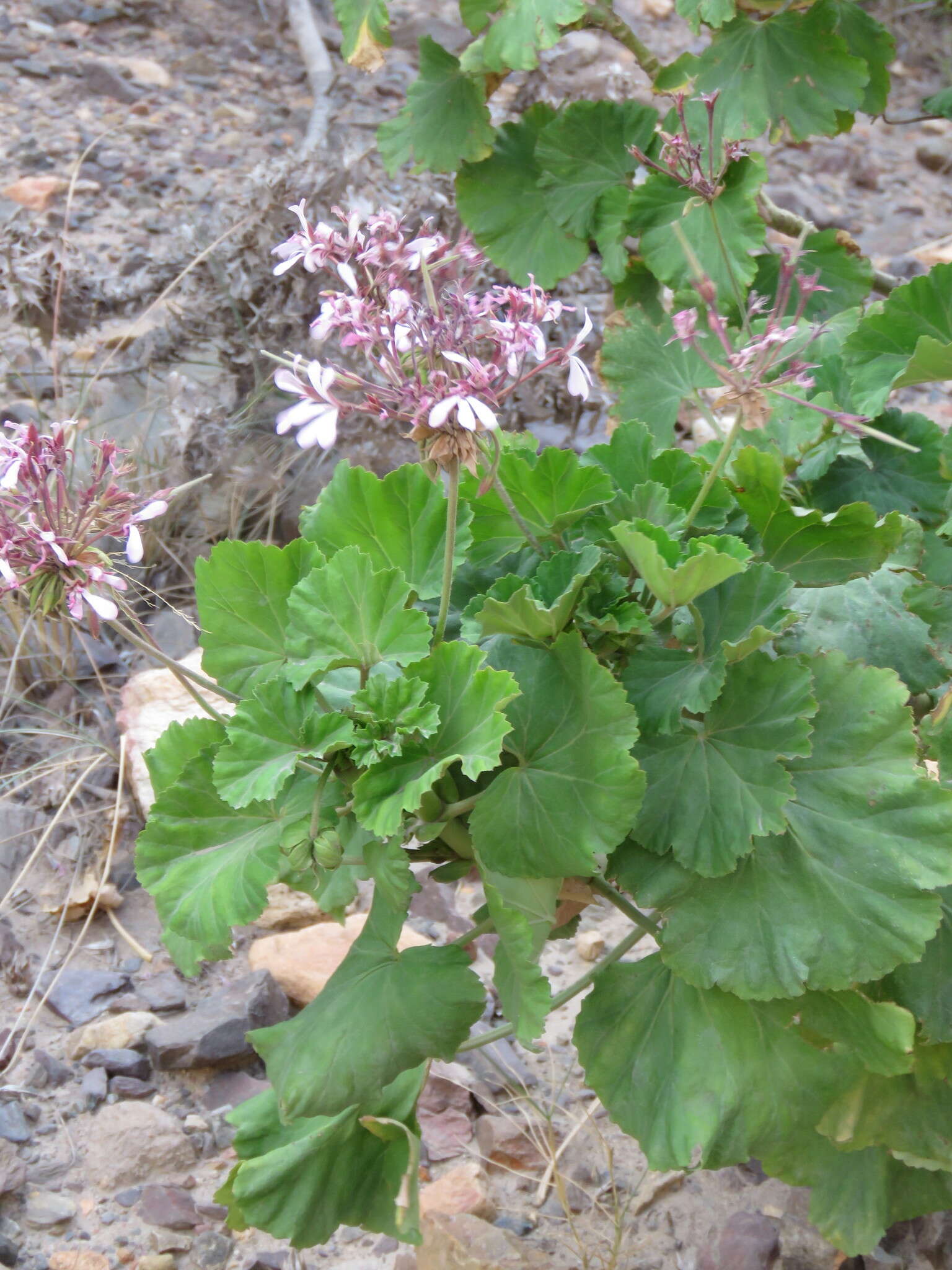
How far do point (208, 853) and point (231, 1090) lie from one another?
2.62 feet

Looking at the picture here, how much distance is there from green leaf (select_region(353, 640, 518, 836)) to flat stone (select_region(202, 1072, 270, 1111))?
0.90 metres

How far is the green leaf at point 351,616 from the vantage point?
114cm

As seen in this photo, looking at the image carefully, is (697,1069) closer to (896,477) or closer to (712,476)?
(712,476)

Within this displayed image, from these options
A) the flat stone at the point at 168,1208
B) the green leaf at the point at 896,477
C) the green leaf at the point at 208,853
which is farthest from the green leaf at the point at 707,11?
the flat stone at the point at 168,1208

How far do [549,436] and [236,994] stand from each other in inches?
67.9

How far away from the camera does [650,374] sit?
1842 mm

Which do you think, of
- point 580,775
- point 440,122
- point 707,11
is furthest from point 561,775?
point 440,122

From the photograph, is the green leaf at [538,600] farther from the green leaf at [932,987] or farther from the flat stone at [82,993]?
the flat stone at [82,993]

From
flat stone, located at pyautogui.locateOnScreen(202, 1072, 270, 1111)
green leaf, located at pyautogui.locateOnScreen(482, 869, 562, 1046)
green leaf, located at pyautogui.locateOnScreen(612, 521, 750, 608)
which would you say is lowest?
flat stone, located at pyautogui.locateOnScreen(202, 1072, 270, 1111)

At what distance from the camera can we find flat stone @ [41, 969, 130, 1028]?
1.90m

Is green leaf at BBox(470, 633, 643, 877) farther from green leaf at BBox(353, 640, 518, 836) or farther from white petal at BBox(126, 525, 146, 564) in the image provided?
white petal at BBox(126, 525, 146, 564)

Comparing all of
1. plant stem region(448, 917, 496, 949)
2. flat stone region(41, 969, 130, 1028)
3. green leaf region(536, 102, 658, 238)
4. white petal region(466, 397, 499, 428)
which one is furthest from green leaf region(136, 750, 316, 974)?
green leaf region(536, 102, 658, 238)

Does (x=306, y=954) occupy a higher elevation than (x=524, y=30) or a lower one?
lower

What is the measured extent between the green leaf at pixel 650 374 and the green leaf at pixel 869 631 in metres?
0.53
